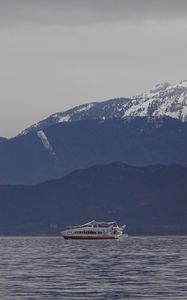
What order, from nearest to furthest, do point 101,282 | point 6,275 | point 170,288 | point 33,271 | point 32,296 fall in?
point 32,296
point 170,288
point 101,282
point 6,275
point 33,271

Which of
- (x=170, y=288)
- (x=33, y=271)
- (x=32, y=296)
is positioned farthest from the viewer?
(x=33, y=271)

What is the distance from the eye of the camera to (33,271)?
618ft

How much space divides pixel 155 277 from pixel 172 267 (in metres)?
27.0

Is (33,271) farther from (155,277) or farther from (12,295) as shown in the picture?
(12,295)

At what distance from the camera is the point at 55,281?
166m

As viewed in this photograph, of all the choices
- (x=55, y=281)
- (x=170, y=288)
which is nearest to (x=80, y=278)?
(x=55, y=281)

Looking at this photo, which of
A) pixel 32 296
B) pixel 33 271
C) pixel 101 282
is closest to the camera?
pixel 32 296

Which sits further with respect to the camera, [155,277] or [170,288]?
[155,277]

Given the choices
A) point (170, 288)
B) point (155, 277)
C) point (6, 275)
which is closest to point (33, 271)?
point (6, 275)

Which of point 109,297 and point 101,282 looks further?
point 101,282

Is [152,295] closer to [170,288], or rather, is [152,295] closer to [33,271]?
[170,288]

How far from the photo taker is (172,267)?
198875mm

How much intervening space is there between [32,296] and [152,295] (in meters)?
14.3

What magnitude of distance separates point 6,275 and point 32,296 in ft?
116
